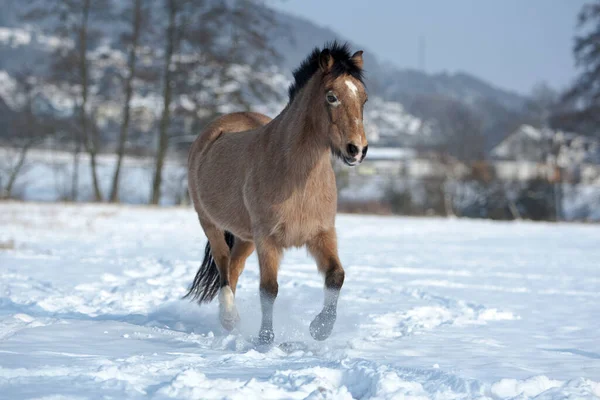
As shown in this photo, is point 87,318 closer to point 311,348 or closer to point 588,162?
point 311,348

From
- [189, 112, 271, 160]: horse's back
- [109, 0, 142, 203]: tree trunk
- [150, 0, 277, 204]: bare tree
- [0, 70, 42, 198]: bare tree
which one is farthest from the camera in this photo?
[0, 70, 42, 198]: bare tree

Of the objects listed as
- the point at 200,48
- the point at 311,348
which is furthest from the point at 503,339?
the point at 200,48

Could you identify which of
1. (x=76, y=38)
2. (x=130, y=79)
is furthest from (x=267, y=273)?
(x=76, y=38)

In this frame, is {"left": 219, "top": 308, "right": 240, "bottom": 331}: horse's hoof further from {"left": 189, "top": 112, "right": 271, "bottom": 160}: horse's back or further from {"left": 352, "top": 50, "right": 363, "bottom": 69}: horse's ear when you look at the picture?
{"left": 352, "top": 50, "right": 363, "bottom": 69}: horse's ear

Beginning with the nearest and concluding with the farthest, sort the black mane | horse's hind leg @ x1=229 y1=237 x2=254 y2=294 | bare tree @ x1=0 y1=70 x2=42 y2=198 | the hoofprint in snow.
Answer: the hoofprint in snow
the black mane
horse's hind leg @ x1=229 y1=237 x2=254 y2=294
bare tree @ x1=0 y1=70 x2=42 y2=198

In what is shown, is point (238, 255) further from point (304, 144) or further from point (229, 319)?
point (304, 144)

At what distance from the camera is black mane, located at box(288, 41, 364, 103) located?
491 centimetres

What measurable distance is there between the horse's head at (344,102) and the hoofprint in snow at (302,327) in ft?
4.43

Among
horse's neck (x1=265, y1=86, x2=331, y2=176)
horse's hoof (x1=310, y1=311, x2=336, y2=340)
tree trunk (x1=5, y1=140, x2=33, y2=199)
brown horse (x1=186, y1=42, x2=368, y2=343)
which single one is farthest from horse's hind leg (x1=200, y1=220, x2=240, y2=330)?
tree trunk (x1=5, y1=140, x2=33, y2=199)

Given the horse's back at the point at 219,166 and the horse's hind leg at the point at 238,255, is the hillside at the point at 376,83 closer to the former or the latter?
the horse's back at the point at 219,166

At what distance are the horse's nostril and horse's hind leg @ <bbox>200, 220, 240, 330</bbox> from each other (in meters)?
2.17

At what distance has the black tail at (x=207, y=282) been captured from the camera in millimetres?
6902

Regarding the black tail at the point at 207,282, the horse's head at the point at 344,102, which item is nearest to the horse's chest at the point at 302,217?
the horse's head at the point at 344,102

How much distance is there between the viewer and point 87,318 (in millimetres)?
6039
